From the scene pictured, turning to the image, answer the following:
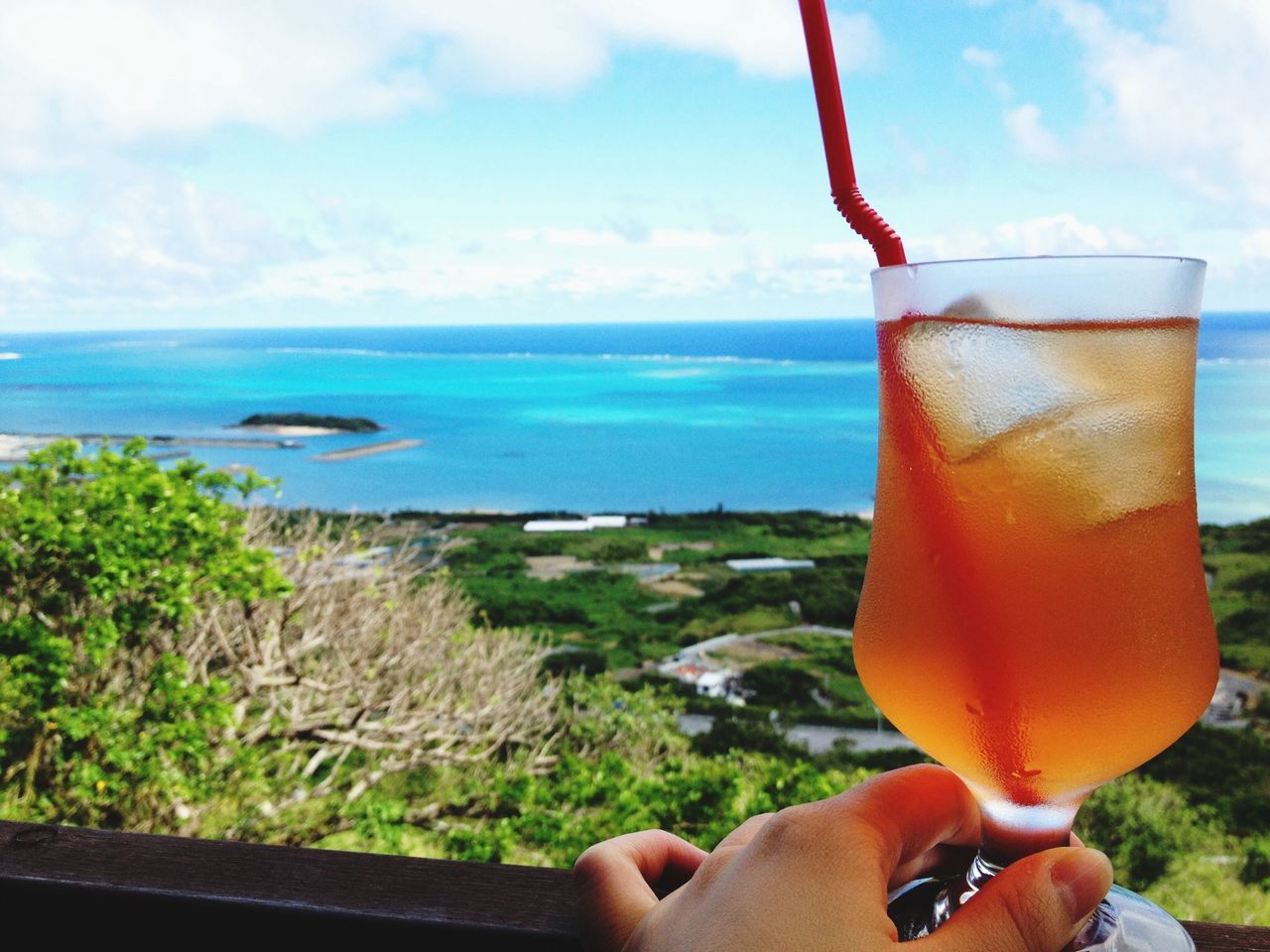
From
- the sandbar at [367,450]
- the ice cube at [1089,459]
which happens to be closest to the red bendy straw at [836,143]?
the ice cube at [1089,459]

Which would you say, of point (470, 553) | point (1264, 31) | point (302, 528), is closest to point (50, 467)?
point (302, 528)

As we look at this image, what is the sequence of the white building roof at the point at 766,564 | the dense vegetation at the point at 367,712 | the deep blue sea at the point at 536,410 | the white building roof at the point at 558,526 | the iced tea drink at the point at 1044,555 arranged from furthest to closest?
the white building roof at the point at 558,526
the white building roof at the point at 766,564
the deep blue sea at the point at 536,410
the dense vegetation at the point at 367,712
the iced tea drink at the point at 1044,555

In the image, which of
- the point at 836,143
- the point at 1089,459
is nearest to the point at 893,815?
the point at 1089,459

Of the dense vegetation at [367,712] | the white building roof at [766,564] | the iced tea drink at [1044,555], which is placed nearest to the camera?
the iced tea drink at [1044,555]

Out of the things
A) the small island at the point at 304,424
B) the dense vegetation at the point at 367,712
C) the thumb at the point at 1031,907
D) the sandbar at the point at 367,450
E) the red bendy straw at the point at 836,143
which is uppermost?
the red bendy straw at the point at 836,143

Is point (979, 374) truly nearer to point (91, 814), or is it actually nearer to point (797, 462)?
point (91, 814)

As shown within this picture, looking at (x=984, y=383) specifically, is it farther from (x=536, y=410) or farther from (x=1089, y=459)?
(x=536, y=410)

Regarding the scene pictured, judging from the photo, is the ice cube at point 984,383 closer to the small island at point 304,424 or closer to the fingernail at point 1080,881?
the fingernail at point 1080,881

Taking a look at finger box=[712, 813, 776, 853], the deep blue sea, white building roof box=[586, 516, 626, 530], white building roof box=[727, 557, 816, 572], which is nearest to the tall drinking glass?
finger box=[712, 813, 776, 853]
